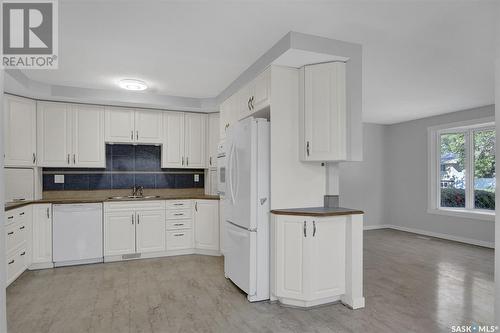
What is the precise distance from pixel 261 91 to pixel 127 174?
301cm

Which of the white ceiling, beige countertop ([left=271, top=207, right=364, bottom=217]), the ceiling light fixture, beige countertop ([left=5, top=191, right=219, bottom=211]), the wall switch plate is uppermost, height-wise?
the white ceiling

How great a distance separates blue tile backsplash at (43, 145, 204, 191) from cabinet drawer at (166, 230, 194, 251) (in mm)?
945

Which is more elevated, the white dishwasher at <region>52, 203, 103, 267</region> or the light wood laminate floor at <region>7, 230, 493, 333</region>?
the white dishwasher at <region>52, 203, 103, 267</region>

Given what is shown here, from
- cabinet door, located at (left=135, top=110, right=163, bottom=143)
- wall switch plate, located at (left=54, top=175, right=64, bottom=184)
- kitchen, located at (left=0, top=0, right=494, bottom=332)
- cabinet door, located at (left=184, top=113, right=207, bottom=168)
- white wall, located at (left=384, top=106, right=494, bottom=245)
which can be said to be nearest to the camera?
kitchen, located at (left=0, top=0, right=494, bottom=332)

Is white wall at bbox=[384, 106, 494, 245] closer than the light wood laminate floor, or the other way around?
the light wood laminate floor

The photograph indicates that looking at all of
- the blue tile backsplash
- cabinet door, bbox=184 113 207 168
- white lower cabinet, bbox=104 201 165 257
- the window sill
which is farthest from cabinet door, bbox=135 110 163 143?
the window sill

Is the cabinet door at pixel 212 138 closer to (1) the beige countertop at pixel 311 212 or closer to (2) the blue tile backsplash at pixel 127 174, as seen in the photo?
(2) the blue tile backsplash at pixel 127 174

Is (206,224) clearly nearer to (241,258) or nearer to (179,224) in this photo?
(179,224)

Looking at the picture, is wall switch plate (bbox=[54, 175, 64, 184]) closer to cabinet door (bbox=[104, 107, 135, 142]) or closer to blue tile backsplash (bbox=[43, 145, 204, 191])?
blue tile backsplash (bbox=[43, 145, 204, 191])

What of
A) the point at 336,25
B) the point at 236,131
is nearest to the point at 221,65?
the point at 236,131

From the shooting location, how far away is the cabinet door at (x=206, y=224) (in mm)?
4809

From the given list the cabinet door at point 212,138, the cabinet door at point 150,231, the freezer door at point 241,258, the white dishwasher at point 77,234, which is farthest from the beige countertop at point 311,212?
the white dishwasher at point 77,234

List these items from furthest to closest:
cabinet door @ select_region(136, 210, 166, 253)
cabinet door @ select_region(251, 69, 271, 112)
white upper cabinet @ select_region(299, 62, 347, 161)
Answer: cabinet door @ select_region(136, 210, 166, 253) < cabinet door @ select_region(251, 69, 271, 112) < white upper cabinet @ select_region(299, 62, 347, 161)

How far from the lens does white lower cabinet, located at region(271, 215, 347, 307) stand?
285 centimetres
